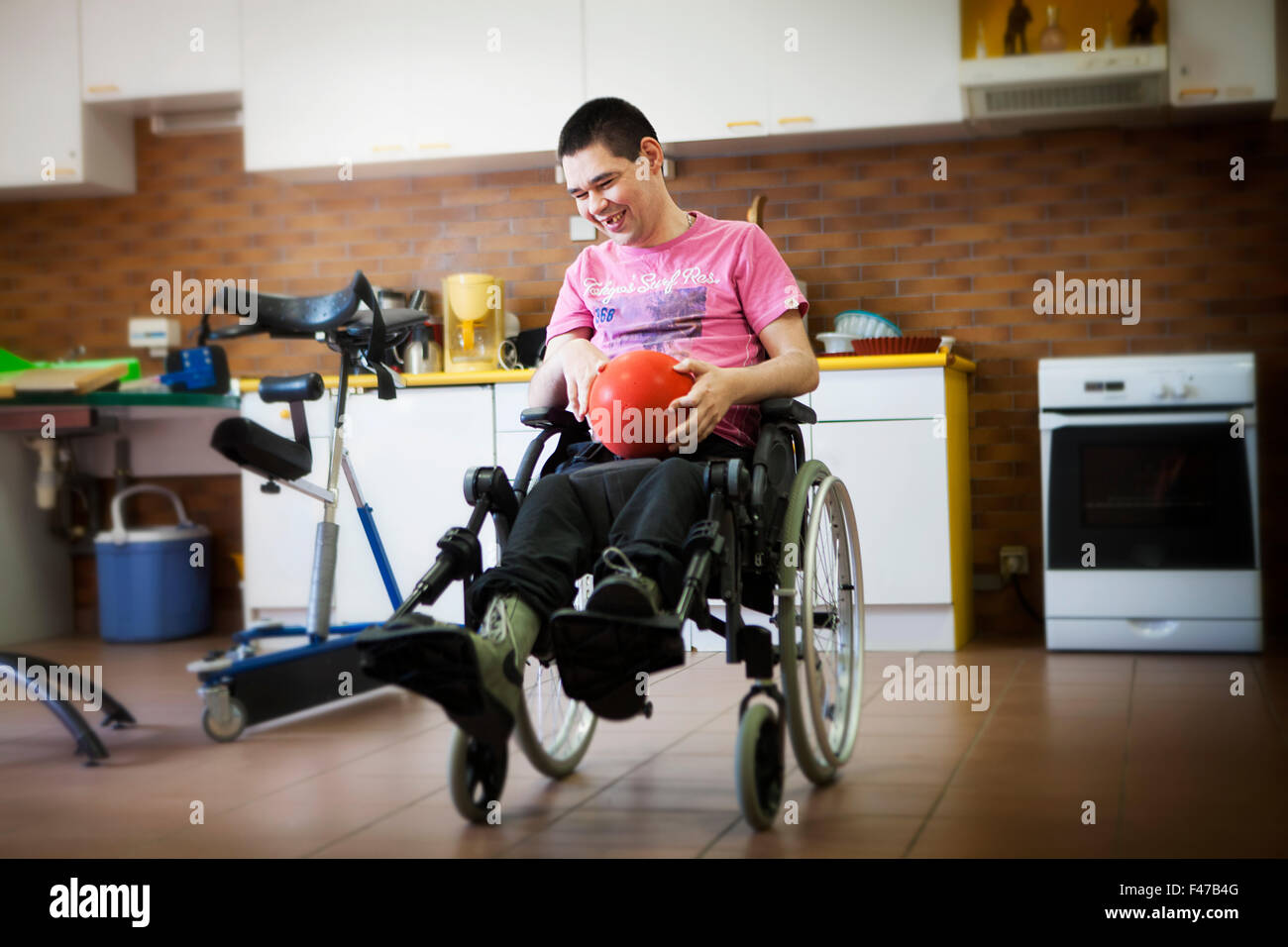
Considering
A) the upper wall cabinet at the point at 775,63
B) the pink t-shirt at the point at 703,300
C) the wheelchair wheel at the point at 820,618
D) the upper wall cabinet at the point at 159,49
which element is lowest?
the wheelchair wheel at the point at 820,618

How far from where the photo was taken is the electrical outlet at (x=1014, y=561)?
4.09 meters

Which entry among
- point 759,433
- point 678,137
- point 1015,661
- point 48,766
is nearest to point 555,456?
point 759,433

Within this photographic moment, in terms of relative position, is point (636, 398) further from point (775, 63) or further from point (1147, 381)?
point (775, 63)

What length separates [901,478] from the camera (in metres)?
3.66

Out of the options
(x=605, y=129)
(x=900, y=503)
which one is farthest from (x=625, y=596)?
(x=900, y=503)

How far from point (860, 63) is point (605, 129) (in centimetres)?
207

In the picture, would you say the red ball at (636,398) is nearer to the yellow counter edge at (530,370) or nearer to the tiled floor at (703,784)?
the tiled floor at (703,784)

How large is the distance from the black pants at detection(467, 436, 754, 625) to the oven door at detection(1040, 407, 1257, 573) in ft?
6.24

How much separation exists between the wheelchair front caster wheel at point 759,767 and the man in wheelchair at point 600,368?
0.24 m

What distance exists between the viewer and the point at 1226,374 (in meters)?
3.48

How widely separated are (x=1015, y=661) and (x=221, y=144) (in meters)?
3.37

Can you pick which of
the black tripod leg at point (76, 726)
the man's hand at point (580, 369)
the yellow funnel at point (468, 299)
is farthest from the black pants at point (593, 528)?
the yellow funnel at point (468, 299)

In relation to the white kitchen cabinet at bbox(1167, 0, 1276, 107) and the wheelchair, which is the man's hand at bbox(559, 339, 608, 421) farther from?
the white kitchen cabinet at bbox(1167, 0, 1276, 107)

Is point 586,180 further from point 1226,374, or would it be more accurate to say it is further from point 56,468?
point 56,468
